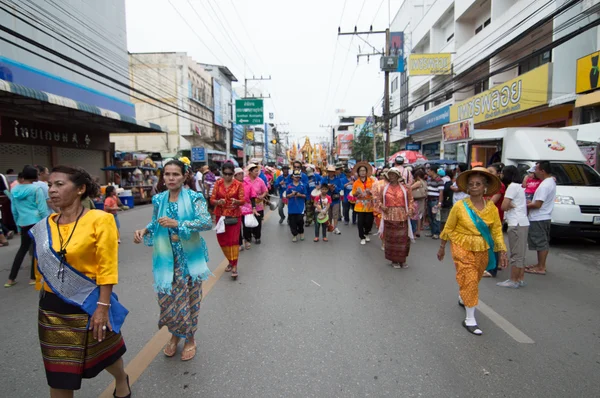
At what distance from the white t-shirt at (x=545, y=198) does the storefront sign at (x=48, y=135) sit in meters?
16.9

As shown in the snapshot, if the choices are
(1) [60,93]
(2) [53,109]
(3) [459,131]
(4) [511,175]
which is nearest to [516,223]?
(4) [511,175]

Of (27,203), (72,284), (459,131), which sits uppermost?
(459,131)

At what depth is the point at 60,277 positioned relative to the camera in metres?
2.11

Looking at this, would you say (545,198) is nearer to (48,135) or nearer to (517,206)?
(517,206)

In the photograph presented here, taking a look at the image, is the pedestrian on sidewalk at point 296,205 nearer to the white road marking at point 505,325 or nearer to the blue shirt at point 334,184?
the blue shirt at point 334,184

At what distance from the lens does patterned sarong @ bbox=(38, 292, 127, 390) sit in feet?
6.88

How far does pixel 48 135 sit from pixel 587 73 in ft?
65.9

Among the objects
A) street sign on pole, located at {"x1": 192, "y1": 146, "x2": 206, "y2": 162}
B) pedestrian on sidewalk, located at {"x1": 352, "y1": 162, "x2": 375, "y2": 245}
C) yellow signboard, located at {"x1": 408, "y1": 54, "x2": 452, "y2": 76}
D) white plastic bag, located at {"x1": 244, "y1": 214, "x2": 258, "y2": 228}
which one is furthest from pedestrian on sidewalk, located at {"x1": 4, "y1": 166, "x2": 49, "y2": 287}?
street sign on pole, located at {"x1": 192, "y1": 146, "x2": 206, "y2": 162}

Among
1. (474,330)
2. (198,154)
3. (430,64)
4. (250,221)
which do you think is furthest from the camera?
(198,154)

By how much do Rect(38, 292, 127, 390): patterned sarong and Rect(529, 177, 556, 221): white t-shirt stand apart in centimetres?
575

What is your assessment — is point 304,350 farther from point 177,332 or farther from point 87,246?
point 87,246

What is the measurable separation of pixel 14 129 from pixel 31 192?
11.9m

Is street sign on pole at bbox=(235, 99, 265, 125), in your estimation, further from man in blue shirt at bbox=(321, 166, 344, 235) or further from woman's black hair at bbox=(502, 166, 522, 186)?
woman's black hair at bbox=(502, 166, 522, 186)

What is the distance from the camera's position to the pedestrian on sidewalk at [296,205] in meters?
8.34
